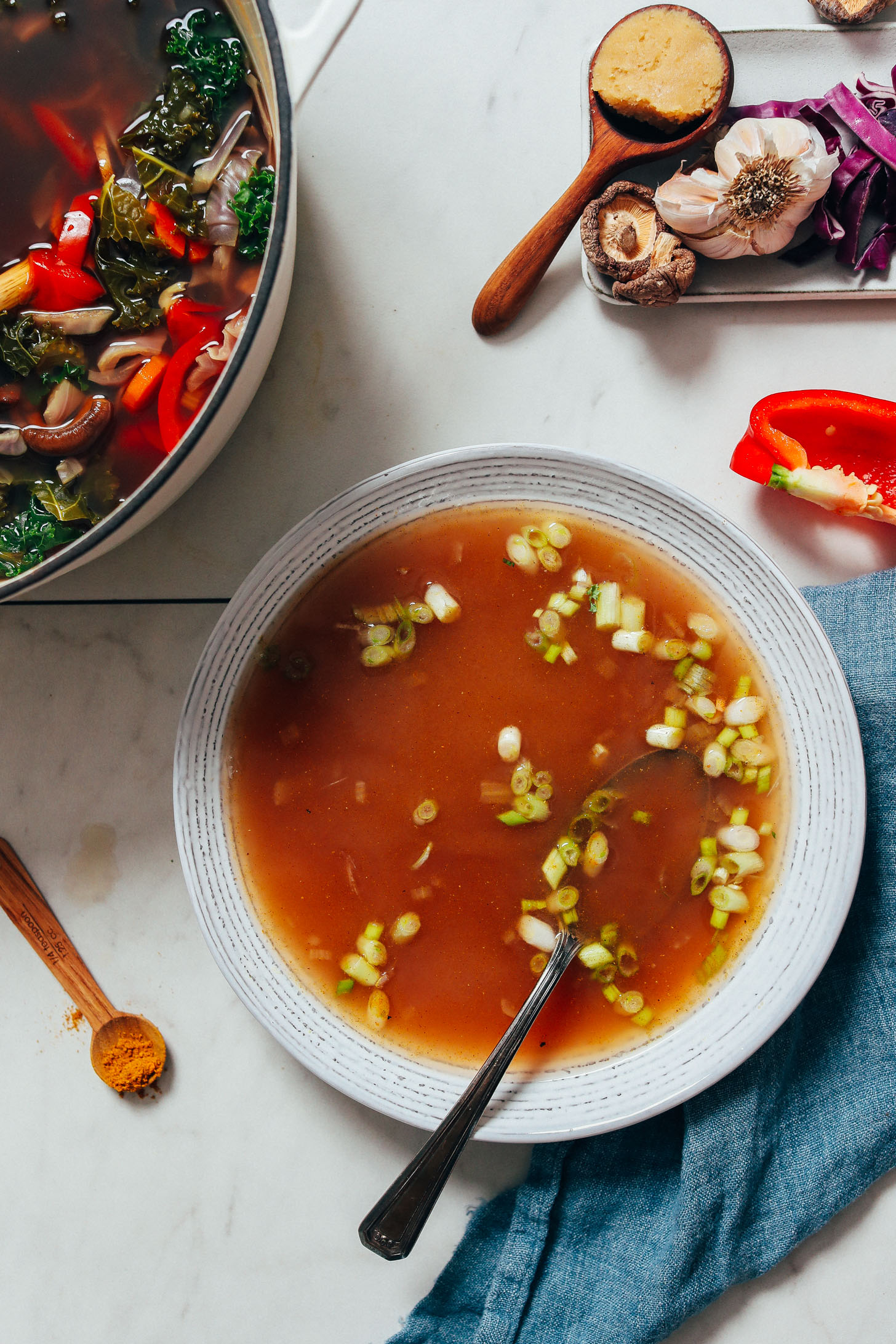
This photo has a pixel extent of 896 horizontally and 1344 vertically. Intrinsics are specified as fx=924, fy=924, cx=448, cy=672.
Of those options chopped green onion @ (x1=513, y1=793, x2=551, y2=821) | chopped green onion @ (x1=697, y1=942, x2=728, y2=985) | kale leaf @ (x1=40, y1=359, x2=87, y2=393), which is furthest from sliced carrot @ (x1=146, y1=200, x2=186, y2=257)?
chopped green onion @ (x1=697, y1=942, x2=728, y2=985)

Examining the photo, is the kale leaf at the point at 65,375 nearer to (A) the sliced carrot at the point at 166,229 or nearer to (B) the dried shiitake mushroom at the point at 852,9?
(A) the sliced carrot at the point at 166,229

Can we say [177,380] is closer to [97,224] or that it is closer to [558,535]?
[97,224]

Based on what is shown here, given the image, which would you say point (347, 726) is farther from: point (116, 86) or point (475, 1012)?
point (116, 86)

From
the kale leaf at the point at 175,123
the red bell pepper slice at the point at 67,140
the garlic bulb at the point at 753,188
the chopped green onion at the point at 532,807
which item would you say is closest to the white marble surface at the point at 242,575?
the garlic bulb at the point at 753,188

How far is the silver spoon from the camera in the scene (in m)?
1.33

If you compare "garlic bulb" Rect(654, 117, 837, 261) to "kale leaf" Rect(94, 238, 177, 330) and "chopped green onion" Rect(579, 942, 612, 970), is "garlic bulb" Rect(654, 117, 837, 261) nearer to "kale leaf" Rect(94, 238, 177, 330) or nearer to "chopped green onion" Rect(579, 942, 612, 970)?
"kale leaf" Rect(94, 238, 177, 330)

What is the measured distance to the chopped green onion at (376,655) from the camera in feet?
4.77

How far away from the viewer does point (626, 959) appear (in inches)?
57.5

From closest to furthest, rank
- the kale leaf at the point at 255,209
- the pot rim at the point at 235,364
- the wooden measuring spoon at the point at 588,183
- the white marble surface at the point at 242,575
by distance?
the pot rim at the point at 235,364, the kale leaf at the point at 255,209, the wooden measuring spoon at the point at 588,183, the white marble surface at the point at 242,575

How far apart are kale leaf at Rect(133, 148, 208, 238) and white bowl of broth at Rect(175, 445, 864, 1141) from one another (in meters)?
0.46

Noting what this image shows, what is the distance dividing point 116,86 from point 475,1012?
151 cm

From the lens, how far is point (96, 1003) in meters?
1.58

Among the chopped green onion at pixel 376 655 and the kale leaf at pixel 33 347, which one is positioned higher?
the kale leaf at pixel 33 347

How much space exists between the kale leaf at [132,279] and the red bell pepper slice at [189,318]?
0.03 metres
